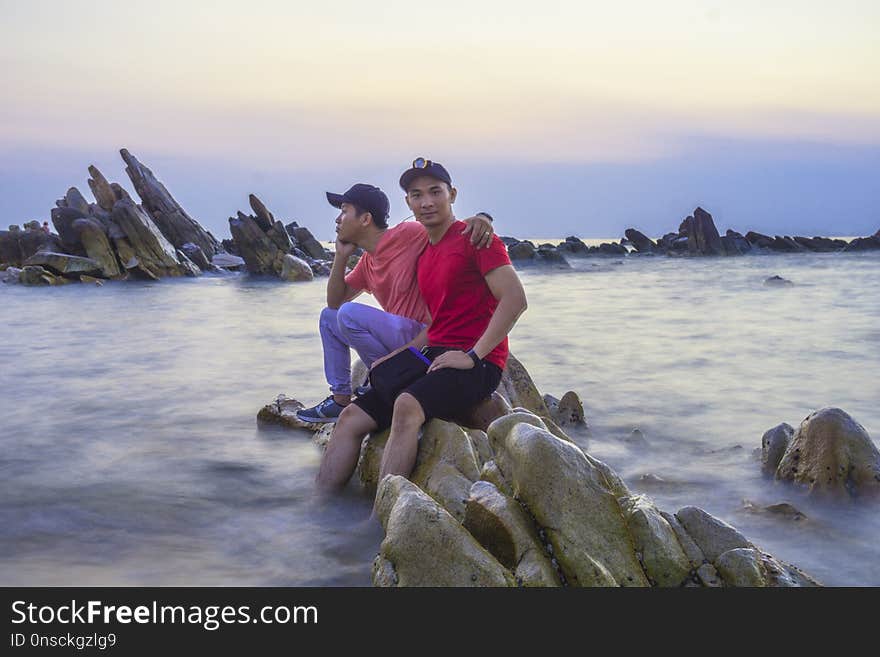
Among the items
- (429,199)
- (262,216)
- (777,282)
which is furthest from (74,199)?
(429,199)

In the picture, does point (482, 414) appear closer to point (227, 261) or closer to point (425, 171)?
point (425, 171)

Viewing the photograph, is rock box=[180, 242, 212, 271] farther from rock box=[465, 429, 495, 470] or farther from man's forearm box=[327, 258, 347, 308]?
rock box=[465, 429, 495, 470]

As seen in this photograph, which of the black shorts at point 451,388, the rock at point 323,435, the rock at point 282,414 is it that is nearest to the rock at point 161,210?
the rock at point 282,414

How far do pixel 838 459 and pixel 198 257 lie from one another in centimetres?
4200

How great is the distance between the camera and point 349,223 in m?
5.76

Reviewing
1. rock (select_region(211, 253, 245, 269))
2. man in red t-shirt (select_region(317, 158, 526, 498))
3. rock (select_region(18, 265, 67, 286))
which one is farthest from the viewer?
rock (select_region(211, 253, 245, 269))

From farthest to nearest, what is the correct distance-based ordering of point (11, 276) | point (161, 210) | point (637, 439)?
point (161, 210)
point (11, 276)
point (637, 439)

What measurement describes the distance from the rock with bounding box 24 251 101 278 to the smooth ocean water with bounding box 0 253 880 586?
1144 cm

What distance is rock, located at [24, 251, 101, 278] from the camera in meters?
34.1

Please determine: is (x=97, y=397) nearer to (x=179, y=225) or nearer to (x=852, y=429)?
(x=852, y=429)

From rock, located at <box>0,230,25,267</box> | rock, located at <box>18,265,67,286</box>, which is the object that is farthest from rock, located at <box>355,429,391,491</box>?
rock, located at <box>0,230,25,267</box>

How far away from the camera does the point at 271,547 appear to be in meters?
4.83

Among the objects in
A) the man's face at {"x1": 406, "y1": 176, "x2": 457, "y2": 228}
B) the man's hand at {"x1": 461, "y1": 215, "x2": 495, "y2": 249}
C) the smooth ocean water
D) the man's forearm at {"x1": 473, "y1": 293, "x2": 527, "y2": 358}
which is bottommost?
the smooth ocean water

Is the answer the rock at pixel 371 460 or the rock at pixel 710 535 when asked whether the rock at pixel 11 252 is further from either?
the rock at pixel 710 535
